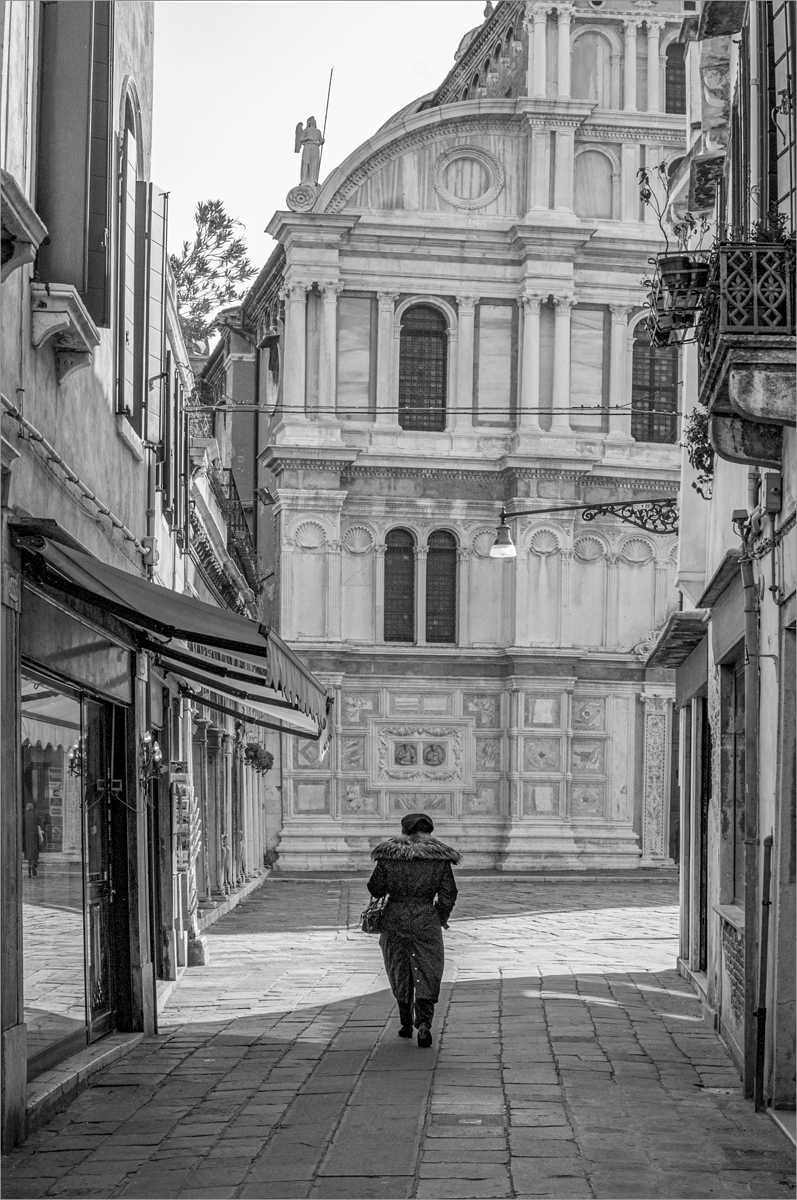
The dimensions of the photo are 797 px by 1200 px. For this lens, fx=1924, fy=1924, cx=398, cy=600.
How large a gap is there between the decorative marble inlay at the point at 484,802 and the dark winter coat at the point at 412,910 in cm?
2336

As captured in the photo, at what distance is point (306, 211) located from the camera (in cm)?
3628

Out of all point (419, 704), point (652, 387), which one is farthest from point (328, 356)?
point (419, 704)

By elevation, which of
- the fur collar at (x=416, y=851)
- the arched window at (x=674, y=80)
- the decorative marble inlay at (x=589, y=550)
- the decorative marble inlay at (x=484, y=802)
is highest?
the arched window at (x=674, y=80)

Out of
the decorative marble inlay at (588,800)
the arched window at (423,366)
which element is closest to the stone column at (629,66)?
the arched window at (423,366)

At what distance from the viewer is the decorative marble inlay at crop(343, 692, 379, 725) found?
35.9 m

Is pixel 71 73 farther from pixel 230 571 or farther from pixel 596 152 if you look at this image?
pixel 596 152

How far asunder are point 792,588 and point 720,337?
132 centimetres

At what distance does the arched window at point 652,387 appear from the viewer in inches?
1473

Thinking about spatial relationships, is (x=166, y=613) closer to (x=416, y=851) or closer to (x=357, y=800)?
(x=416, y=851)

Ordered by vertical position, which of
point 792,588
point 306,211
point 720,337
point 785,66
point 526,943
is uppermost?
point 306,211

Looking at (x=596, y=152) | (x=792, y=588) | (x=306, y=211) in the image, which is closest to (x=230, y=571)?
(x=306, y=211)

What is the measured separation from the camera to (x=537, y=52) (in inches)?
1463

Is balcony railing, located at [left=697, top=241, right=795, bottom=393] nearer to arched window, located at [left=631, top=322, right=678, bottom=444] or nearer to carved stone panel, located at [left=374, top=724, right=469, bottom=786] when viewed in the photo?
carved stone panel, located at [left=374, top=724, right=469, bottom=786]

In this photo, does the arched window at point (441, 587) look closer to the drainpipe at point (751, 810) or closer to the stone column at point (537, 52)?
the stone column at point (537, 52)
